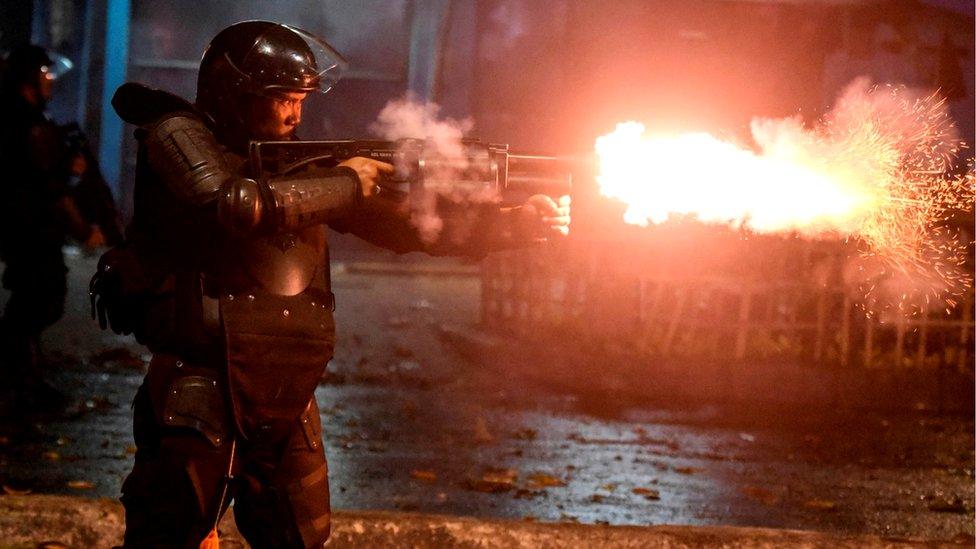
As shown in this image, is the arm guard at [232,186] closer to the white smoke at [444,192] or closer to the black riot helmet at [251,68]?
the black riot helmet at [251,68]

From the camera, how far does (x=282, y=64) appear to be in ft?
11.8

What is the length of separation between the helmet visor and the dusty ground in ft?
9.72

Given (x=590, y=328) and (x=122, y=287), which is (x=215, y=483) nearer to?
(x=122, y=287)

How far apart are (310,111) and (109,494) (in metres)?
13.7

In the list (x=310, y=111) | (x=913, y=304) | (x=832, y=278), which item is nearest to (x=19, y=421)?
(x=832, y=278)

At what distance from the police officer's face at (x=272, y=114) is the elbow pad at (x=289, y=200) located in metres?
0.27

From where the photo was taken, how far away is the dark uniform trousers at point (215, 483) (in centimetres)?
337

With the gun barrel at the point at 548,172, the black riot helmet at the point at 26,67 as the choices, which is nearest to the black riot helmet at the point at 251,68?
the gun barrel at the point at 548,172

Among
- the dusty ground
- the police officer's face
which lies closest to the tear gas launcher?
the police officer's face

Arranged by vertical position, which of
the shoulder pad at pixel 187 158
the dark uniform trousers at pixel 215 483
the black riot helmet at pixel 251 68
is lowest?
the dark uniform trousers at pixel 215 483

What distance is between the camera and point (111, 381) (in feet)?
31.1

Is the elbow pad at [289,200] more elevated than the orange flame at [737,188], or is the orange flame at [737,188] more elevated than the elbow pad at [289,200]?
the orange flame at [737,188]

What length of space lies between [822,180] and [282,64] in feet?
10.0

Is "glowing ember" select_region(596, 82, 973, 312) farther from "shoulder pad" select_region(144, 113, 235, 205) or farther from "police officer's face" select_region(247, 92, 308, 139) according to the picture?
"shoulder pad" select_region(144, 113, 235, 205)
